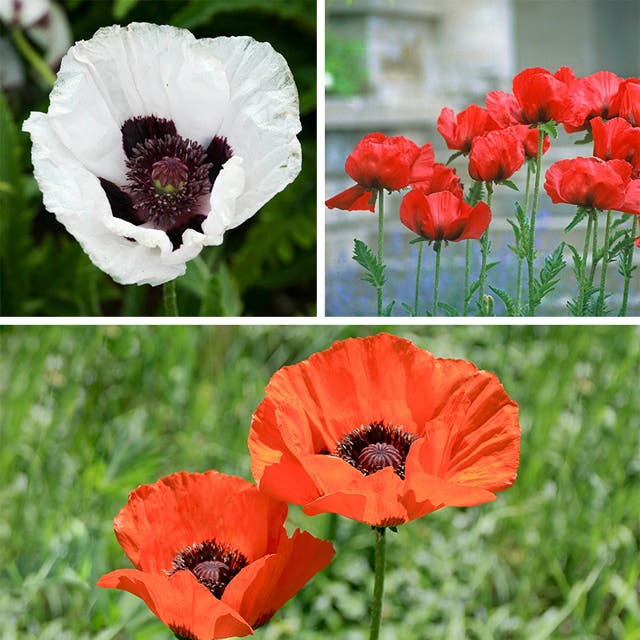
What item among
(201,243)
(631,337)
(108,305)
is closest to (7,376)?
(108,305)

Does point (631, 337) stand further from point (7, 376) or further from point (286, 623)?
point (7, 376)

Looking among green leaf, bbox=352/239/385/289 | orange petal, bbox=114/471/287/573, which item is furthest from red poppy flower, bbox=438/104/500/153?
orange petal, bbox=114/471/287/573

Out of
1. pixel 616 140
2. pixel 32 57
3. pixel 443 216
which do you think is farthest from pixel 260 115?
pixel 32 57

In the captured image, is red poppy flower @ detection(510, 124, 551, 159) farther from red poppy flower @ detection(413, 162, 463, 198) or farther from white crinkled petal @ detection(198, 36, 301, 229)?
white crinkled petal @ detection(198, 36, 301, 229)

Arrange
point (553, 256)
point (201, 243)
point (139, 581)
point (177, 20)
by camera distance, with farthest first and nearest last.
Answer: point (177, 20)
point (553, 256)
point (201, 243)
point (139, 581)

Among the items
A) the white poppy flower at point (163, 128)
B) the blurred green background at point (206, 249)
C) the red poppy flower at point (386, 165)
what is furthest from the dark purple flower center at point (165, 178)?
the blurred green background at point (206, 249)
